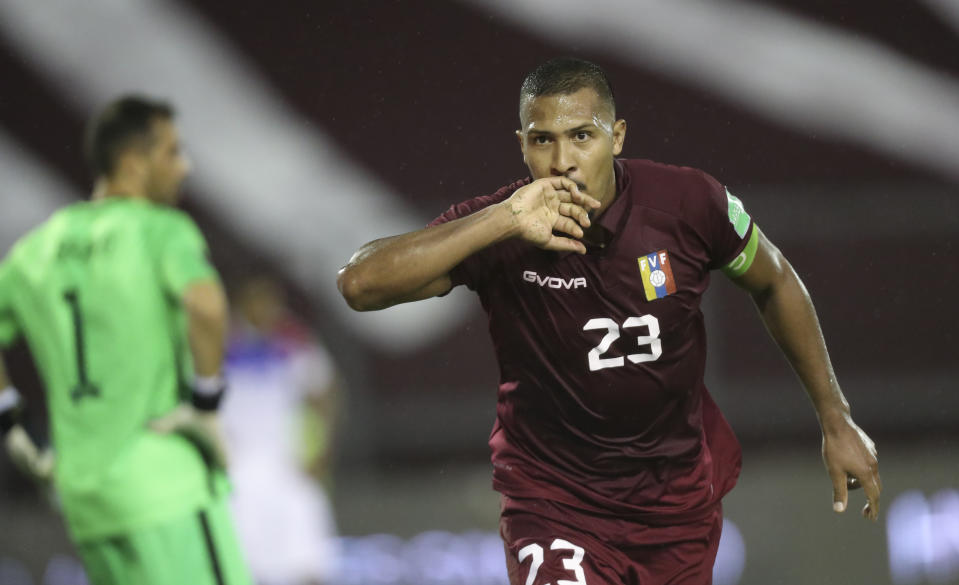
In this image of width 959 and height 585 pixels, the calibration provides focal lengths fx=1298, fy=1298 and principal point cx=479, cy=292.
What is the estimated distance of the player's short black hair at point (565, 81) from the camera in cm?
369

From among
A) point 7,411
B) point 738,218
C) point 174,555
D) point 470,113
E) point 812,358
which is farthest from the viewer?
point 470,113

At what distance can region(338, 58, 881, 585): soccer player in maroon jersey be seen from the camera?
12.2ft

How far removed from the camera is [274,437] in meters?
8.39

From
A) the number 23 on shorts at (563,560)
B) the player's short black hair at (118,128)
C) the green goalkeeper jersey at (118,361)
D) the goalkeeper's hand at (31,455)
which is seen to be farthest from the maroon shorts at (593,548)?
the player's short black hair at (118,128)

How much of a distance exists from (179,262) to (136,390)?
0.48m

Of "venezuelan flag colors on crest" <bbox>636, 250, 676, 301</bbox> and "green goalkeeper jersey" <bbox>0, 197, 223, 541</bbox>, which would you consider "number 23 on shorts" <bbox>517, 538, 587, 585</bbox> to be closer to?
"venezuelan flag colors on crest" <bbox>636, 250, 676, 301</bbox>

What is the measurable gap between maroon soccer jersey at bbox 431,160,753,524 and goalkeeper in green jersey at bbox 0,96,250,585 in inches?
49.7

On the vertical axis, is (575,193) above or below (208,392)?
above

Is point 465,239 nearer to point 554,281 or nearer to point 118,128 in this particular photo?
point 554,281

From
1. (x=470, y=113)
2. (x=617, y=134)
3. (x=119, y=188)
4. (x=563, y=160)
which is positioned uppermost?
(x=470, y=113)

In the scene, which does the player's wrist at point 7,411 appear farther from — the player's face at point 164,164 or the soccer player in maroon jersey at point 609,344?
the soccer player in maroon jersey at point 609,344

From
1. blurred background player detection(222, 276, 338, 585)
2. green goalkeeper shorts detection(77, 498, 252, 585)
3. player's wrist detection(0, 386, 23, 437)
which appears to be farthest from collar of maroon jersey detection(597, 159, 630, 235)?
blurred background player detection(222, 276, 338, 585)

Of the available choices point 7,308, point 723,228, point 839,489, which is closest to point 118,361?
point 7,308

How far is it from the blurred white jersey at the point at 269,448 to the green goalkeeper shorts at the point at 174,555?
357 centimetres
